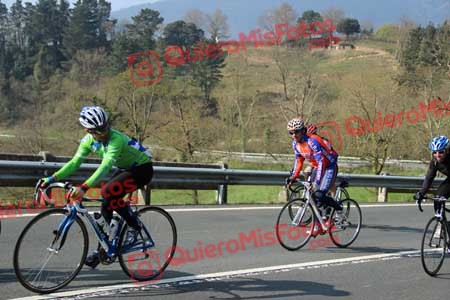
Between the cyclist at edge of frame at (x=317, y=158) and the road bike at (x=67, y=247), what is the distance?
3.18 m

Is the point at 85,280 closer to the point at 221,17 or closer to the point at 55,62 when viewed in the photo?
the point at 221,17

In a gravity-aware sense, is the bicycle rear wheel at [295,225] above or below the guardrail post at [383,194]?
above

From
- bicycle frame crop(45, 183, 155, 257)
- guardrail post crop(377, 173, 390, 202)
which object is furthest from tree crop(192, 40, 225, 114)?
bicycle frame crop(45, 183, 155, 257)

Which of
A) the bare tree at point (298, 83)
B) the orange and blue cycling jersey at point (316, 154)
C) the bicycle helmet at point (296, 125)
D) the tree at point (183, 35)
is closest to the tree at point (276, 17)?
the bare tree at point (298, 83)

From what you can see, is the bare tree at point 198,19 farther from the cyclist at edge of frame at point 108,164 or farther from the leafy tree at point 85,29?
the cyclist at edge of frame at point 108,164

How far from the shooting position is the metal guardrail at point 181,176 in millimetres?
10109

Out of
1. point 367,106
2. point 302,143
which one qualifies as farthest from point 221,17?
point 302,143

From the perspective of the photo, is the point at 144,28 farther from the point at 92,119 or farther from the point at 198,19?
the point at 92,119

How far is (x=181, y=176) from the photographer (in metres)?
12.5

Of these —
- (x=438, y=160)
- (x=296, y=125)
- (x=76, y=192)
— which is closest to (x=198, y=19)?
(x=296, y=125)

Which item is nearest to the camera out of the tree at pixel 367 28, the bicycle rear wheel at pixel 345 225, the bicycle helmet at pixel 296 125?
the bicycle helmet at pixel 296 125

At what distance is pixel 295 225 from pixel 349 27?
112521mm

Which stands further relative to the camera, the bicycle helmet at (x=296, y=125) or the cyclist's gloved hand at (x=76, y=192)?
the bicycle helmet at (x=296, y=125)

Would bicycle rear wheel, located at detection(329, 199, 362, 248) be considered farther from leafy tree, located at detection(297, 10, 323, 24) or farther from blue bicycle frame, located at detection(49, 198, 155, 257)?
leafy tree, located at detection(297, 10, 323, 24)
